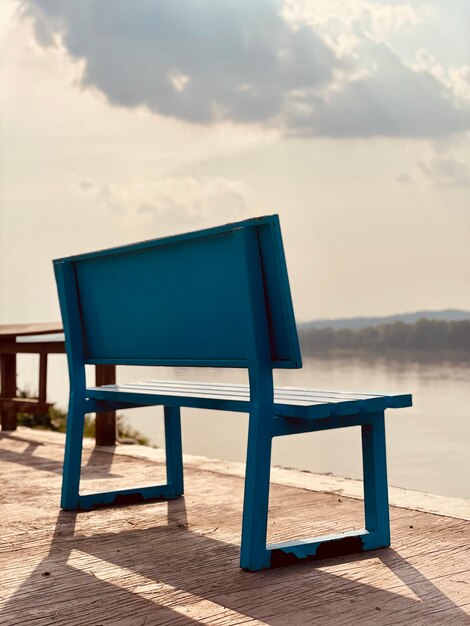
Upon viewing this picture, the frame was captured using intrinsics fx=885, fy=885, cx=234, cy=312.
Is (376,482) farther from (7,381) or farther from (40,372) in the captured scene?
(7,381)

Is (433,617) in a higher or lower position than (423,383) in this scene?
lower

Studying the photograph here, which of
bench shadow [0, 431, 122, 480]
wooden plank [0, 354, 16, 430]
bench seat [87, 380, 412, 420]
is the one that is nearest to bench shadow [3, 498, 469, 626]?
bench seat [87, 380, 412, 420]

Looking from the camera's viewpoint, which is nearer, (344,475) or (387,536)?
(387,536)

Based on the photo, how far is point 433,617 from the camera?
221 centimetres

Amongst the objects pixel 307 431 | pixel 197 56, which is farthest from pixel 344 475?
pixel 197 56

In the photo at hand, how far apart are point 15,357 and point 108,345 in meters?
3.95

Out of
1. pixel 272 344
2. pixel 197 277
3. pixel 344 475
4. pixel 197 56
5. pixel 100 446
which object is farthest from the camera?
pixel 197 56

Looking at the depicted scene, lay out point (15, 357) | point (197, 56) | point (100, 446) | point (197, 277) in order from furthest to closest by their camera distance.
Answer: point (197, 56), point (15, 357), point (100, 446), point (197, 277)

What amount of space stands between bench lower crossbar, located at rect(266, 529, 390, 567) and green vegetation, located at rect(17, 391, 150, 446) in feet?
21.4

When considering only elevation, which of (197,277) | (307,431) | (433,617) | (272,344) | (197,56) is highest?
(197,56)

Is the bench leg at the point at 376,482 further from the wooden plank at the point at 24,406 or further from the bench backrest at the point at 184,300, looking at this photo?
the wooden plank at the point at 24,406

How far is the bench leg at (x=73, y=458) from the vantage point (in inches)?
149

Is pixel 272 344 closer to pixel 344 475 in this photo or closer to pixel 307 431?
pixel 307 431

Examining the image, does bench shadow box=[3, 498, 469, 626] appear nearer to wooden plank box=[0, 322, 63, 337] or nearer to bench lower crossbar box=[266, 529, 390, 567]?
bench lower crossbar box=[266, 529, 390, 567]
